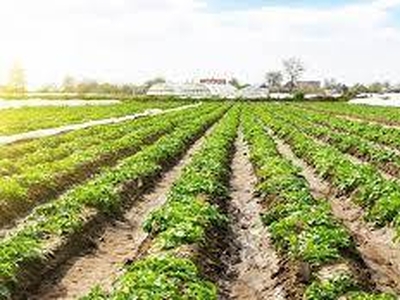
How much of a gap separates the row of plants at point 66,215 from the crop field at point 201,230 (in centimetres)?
4

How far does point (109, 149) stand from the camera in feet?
91.6

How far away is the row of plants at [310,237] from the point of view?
9680 millimetres

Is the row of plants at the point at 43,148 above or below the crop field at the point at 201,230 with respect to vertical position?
below

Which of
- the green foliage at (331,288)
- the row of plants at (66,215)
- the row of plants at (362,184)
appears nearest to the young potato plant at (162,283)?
the green foliage at (331,288)

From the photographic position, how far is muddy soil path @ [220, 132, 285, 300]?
11172 millimetres

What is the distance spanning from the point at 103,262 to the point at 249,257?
2.44 meters

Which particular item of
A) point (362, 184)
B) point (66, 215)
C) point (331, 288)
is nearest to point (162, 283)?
point (331, 288)

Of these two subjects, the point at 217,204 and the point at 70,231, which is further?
the point at 217,204

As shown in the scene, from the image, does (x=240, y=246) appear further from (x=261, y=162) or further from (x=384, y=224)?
(x=261, y=162)

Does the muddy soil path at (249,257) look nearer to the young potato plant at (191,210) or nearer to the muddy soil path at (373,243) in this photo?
the young potato plant at (191,210)

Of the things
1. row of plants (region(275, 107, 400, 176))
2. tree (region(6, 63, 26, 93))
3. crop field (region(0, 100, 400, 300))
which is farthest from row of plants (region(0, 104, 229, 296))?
tree (region(6, 63, 26, 93))

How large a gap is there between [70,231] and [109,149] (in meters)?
14.3

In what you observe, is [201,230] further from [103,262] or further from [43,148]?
[43,148]

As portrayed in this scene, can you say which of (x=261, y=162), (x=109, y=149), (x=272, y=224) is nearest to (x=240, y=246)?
(x=272, y=224)
